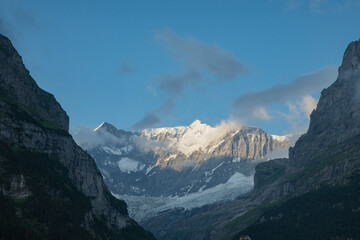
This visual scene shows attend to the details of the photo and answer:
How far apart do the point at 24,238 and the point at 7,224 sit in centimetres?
812

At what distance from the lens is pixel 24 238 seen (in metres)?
187

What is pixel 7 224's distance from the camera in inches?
→ 7426
